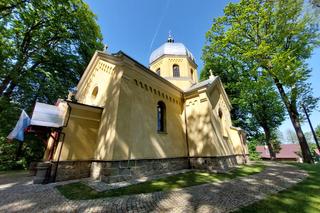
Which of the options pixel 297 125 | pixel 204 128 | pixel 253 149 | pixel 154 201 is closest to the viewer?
pixel 154 201

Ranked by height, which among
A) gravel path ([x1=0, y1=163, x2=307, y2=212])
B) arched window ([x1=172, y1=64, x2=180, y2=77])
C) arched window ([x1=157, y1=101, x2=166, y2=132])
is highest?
arched window ([x1=172, y1=64, x2=180, y2=77])

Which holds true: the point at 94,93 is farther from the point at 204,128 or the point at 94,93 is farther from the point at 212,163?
the point at 212,163

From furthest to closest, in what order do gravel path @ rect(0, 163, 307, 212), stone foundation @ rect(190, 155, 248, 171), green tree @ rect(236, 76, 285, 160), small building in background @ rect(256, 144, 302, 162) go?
1. small building in background @ rect(256, 144, 302, 162)
2. green tree @ rect(236, 76, 285, 160)
3. stone foundation @ rect(190, 155, 248, 171)
4. gravel path @ rect(0, 163, 307, 212)

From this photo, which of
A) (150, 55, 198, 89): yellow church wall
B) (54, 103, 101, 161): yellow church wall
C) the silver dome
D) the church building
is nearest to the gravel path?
the church building

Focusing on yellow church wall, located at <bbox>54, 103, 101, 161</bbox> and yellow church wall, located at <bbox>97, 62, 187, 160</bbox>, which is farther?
yellow church wall, located at <bbox>54, 103, 101, 161</bbox>

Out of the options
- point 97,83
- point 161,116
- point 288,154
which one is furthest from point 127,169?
point 288,154

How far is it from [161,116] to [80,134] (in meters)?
5.15

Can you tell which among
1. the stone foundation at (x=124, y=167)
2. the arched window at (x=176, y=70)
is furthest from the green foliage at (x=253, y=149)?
the arched window at (x=176, y=70)

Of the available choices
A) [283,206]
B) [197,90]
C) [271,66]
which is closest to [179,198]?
[283,206]

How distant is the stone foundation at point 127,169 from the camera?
21.8ft

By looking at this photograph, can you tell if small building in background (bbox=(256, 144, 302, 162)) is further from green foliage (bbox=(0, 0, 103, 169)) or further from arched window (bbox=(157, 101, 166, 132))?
green foliage (bbox=(0, 0, 103, 169))

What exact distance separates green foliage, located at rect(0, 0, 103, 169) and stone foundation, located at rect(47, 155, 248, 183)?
32.2 feet

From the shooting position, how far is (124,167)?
23.1 ft

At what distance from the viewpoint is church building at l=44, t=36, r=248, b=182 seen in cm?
734
